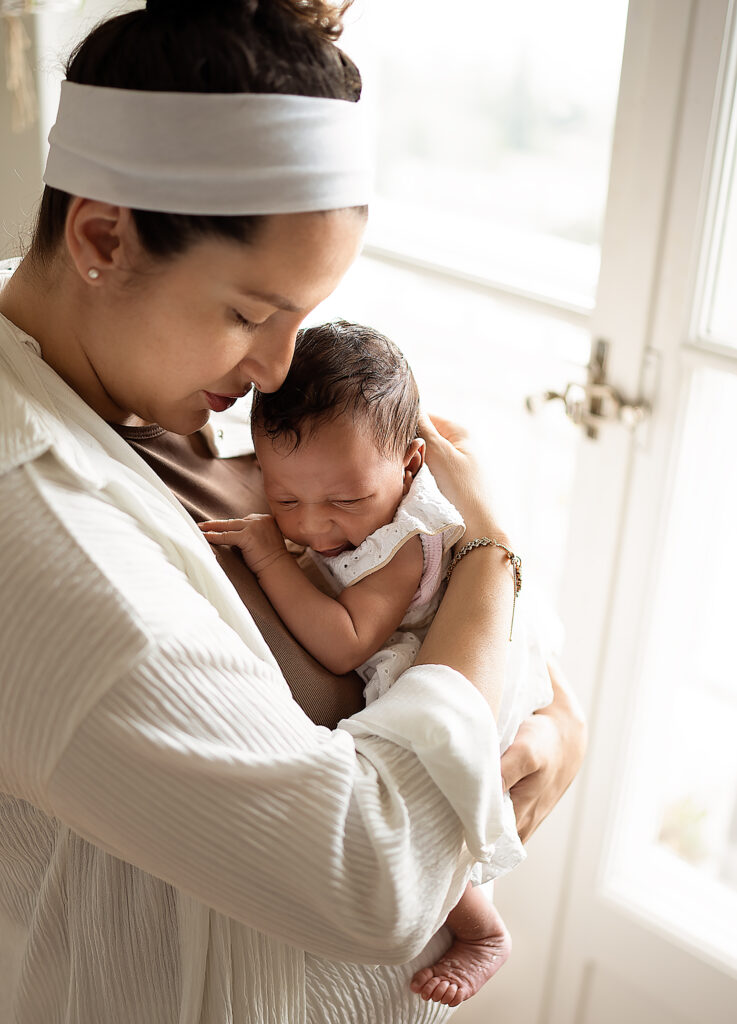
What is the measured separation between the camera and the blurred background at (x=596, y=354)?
155 centimetres

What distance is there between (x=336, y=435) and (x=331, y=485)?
0.20ft

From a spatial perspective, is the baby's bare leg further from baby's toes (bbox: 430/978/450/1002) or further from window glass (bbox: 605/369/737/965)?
window glass (bbox: 605/369/737/965)

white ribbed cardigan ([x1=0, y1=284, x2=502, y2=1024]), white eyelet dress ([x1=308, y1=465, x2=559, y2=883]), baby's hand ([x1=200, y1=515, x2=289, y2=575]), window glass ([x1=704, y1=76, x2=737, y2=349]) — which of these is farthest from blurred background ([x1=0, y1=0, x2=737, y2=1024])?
white ribbed cardigan ([x1=0, y1=284, x2=502, y2=1024])

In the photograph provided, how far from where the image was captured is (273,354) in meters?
1.05

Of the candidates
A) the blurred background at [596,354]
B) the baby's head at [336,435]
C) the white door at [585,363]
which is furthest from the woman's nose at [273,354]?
the white door at [585,363]

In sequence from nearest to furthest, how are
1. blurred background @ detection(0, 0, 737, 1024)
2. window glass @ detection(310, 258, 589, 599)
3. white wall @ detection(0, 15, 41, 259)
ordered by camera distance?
blurred background @ detection(0, 0, 737, 1024), window glass @ detection(310, 258, 589, 599), white wall @ detection(0, 15, 41, 259)

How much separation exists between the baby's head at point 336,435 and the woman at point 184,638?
0.11 m

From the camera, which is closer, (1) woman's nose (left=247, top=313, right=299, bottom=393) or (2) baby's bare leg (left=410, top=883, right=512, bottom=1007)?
(1) woman's nose (left=247, top=313, right=299, bottom=393)

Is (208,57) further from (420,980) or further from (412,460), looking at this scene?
(420,980)

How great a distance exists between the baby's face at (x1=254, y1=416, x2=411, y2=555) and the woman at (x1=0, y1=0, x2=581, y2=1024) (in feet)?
0.43

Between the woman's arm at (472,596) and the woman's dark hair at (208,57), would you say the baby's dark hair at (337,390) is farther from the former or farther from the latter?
the woman's dark hair at (208,57)

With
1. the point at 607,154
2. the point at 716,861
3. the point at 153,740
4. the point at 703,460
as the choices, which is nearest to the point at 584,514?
the point at 703,460

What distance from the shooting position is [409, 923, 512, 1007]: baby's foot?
1.18 metres

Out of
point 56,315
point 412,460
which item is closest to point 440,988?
point 412,460
